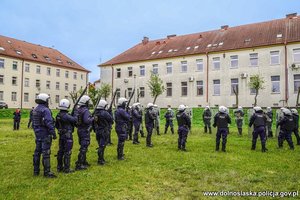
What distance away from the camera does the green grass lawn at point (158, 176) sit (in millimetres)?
6887

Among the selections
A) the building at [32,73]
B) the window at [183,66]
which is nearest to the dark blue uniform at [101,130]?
the window at [183,66]

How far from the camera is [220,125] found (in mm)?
12688

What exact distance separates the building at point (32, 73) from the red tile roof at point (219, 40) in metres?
12.8

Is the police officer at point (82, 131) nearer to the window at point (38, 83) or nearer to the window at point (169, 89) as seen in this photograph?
the window at point (169, 89)

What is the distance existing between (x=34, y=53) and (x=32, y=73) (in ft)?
15.1

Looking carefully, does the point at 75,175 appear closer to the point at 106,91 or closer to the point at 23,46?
the point at 106,91

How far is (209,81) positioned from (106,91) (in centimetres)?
1481

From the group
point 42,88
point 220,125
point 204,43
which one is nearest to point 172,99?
point 204,43

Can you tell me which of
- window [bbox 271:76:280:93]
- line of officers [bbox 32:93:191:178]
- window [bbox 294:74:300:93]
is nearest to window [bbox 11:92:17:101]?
window [bbox 271:76:280:93]

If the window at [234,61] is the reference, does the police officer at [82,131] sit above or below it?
below

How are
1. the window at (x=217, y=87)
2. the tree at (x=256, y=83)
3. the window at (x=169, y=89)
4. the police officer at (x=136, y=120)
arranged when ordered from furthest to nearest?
the window at (x=169, y=89) → the window at (x=217, y=87) → the tree at (x=256, y=83) → the police officer at (x=136, y=120)

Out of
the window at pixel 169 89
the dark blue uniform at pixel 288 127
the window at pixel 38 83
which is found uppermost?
the window at pixel 38 83

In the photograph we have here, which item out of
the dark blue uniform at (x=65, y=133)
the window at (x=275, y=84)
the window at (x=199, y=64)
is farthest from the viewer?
the window at (x=199, y=64)

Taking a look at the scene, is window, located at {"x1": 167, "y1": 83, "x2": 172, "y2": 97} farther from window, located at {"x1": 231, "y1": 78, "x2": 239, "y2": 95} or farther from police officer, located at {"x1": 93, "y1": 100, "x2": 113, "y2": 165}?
police officer, located at {"x1": 93, "y1": 100, "x2": 113, "y2": 165}
